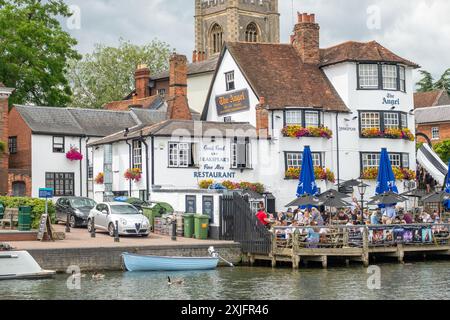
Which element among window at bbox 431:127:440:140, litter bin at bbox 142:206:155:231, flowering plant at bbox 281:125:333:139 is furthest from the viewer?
window at bbox 431:127:440:140

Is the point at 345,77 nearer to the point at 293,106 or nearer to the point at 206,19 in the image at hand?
the point at 293,106

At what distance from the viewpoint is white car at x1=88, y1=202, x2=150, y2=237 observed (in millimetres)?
42031

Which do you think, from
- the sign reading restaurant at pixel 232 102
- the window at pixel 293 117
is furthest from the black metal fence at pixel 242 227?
the sign reading restaurant at pixel 232 102

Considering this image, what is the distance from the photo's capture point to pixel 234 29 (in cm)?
12825

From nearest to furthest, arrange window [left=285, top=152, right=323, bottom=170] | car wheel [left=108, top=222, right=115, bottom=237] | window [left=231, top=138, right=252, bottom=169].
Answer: car wheel [left=108, top=222, right=115, bottom=237] → window [left=231, top=138, right=252, bottom=169] → window [left=285, top=152, right=323, bottom=170]

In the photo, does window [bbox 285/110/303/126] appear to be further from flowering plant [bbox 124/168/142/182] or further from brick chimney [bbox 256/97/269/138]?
flowering plant [bbox 124/168/142/182]

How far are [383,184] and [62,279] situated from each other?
18038 mm

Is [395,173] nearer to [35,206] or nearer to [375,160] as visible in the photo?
[375,160]

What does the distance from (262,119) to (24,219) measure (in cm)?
1748

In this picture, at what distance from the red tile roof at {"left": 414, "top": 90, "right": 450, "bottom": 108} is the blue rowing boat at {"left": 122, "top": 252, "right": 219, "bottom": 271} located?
200 ft

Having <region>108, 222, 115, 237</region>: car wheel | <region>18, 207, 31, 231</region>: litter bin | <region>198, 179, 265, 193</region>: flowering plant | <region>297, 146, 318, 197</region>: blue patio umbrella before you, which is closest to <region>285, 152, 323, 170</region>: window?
<region>198, 179, 265, 193</region>: flowering plant

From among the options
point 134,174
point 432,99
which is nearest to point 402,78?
point 134,174
